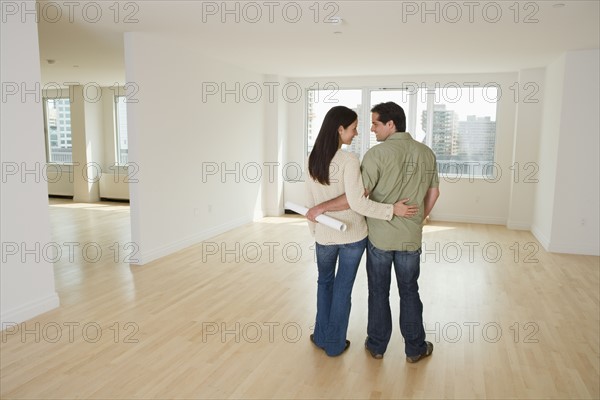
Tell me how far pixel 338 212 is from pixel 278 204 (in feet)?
19.1

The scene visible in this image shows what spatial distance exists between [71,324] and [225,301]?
1.18m

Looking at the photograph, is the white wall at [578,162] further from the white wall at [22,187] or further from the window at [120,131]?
the window at [120,131]

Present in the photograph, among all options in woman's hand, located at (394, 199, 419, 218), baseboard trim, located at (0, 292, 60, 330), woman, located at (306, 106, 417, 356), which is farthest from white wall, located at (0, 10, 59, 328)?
woman's hand, located at (394, 199, 419, 218)

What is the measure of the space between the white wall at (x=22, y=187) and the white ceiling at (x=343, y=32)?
0.75 metres

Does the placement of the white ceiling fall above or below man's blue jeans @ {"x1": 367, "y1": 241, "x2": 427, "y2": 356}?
above

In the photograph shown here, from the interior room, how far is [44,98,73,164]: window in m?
1.25

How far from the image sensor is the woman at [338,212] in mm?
2594

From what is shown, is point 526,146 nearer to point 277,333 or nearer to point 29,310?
point 277,333

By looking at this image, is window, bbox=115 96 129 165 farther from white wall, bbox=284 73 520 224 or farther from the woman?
the woman

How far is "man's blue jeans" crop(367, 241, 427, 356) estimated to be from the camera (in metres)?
2.71

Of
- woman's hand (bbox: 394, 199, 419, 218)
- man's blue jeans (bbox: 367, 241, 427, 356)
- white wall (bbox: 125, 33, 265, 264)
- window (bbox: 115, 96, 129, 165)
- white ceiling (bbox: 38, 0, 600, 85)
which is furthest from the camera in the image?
window (bbox: 115, 96, 129, 165)

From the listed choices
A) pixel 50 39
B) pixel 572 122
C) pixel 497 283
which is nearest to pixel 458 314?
pixel 497 283

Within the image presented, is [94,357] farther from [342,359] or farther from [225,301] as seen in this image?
[342,359]

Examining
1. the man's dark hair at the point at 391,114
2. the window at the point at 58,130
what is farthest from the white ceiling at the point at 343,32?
the window at the point at 58,130
